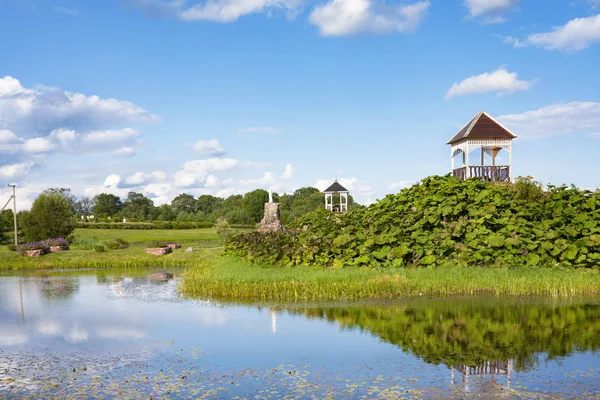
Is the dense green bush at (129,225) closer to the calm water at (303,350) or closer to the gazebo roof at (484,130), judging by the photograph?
the gazebo roof at (484,130)

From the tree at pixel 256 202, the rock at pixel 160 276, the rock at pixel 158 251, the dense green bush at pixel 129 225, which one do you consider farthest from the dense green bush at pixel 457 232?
the tree at pixel 256 202

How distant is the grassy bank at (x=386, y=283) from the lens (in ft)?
51.4

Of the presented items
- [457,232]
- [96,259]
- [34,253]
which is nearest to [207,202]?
[34,253]

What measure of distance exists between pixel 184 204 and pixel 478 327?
103702 mm

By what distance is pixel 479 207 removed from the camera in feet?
63.2

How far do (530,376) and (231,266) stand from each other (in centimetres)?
1299

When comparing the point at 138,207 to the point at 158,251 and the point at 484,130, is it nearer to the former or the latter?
the point at 158,251

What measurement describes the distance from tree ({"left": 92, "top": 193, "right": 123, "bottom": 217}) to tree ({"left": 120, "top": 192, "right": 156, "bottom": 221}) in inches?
74.4

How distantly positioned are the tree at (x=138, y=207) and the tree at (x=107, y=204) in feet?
6.20

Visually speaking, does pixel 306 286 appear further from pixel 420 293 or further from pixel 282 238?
pixel 282 238

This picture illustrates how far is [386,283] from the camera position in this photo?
1605 centimetres

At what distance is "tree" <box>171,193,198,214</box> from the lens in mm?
110750

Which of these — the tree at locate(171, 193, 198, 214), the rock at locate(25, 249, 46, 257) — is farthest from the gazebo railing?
the tree at locate(171, 193, 198, 214)

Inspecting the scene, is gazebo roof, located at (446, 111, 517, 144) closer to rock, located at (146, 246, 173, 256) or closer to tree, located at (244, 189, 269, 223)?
rock, located at (146, 246, 173, 256)
